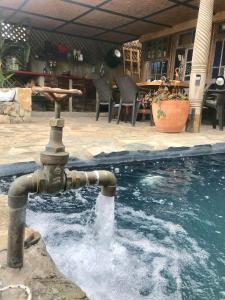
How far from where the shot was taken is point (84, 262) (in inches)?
63.2

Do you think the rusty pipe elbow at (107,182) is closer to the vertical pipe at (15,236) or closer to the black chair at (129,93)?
the vertical pipe at (15,236)

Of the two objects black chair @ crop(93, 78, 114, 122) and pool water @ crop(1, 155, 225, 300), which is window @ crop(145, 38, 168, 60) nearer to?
black chair @ crop(93, 78, 114, 122)

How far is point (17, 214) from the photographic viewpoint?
1.11m

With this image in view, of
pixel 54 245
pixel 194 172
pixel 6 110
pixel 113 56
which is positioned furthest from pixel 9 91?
pixel 113 56

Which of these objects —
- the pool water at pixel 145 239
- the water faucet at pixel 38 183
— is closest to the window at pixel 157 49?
the pool water at pixel 145 239

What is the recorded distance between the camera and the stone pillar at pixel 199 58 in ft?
18.5

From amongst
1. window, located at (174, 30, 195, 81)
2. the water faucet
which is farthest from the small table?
window, located at (174, 30, 195, 81)

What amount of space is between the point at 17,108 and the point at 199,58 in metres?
3.80

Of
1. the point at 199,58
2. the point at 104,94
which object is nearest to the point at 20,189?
the point at 199,58

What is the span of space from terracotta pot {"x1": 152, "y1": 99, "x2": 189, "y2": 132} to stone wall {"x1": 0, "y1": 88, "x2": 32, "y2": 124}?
2.72m

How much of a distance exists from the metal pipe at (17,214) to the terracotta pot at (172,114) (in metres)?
4.46

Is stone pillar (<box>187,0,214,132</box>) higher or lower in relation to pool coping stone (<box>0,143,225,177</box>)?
higher

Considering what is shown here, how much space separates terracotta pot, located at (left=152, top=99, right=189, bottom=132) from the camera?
5277mm

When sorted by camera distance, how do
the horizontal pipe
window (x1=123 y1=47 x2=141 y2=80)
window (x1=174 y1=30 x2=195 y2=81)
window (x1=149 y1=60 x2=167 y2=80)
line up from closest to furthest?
the horizontal pipe → window (x1=174 y1=30 x2=195 y2=81) → window (x1=149 y1=60 x2=167 y2=80) → window (x1=123 y1=47 x2=141 y2=80)
